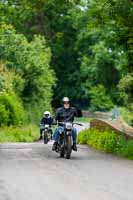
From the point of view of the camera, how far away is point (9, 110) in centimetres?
4262

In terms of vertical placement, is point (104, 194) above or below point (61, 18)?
below

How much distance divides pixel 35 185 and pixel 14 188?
561mm

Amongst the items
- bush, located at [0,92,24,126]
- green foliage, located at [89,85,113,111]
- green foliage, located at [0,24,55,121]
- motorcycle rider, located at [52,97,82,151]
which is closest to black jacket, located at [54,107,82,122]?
motorcycle rider, located at [52,97,82,151]

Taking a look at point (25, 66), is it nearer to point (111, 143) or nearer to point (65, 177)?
point (111, 143)

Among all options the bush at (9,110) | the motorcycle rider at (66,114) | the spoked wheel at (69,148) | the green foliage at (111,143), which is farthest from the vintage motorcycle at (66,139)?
the bush at (9,110)

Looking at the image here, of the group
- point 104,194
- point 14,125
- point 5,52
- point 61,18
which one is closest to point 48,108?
point 5,52

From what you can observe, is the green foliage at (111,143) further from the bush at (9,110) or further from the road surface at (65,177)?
the bush at (9,110)

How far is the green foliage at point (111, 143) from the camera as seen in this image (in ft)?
67.2

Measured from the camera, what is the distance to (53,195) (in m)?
11.5

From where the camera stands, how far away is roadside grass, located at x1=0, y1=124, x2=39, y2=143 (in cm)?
3631

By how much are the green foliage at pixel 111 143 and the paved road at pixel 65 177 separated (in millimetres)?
623

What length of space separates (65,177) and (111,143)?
8070 millimetres

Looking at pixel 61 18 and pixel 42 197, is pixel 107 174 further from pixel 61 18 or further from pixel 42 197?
pixel 61 18

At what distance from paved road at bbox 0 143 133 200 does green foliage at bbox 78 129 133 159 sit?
623mm
